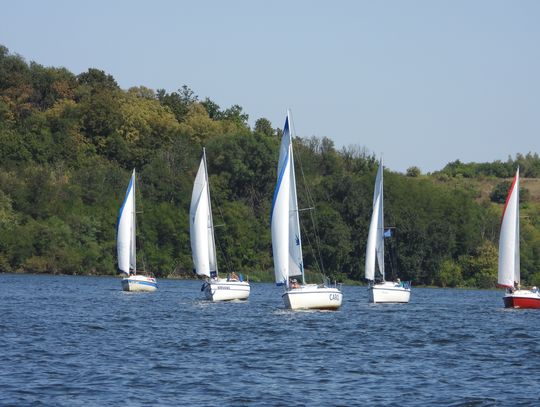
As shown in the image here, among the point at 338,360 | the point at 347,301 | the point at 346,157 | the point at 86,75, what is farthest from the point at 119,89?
the point at 338,360

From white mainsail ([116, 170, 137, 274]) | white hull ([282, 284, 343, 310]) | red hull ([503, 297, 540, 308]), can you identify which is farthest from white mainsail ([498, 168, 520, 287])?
white mainsail ([116, 170, 137, 274])

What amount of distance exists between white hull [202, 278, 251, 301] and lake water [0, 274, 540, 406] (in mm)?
2961

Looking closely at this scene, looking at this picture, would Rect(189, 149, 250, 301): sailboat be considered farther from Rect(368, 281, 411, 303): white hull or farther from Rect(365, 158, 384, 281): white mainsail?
Rect(365, 158, 384, 281): white mainsail

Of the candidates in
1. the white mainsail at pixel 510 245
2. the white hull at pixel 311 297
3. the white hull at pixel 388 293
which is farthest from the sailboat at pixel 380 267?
the white hull at pixel 311 297

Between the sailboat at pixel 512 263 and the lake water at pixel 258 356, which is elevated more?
the sailboat at pixel 512 263

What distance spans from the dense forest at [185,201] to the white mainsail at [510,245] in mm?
40908

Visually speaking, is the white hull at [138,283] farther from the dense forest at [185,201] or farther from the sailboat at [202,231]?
the dense forest at [185,201]

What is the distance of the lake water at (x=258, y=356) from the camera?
33594 millimetres

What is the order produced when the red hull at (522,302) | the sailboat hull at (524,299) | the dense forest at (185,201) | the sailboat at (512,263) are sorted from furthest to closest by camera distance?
the dense forest at (185,201)
the sailboat at (512,263)
the red hull at (522,302)
the sailboat hull at (524,299)

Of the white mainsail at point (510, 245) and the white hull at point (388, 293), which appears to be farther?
the white hull at point (388, 293)

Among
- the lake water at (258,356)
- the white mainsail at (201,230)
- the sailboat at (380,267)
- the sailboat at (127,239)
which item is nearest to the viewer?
the lake water at (258,356)

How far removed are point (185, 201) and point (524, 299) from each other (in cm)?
7432

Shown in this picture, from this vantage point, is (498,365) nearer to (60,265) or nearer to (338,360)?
(338,360)

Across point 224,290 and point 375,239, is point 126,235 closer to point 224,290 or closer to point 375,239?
point 224,290
